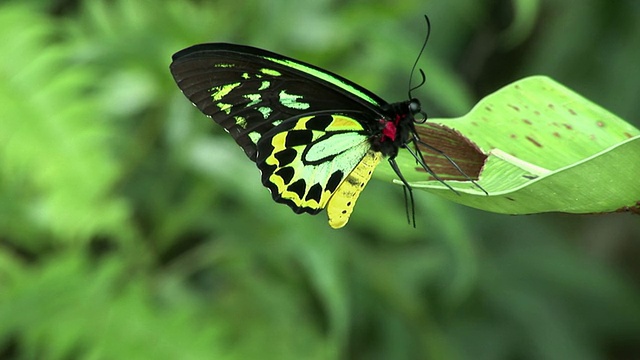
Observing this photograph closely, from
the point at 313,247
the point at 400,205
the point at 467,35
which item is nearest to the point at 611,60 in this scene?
the point at 467,35

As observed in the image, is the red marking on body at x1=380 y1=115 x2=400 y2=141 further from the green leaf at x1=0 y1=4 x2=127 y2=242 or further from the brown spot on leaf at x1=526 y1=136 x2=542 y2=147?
the green leaf at x1=0 y1=4 x2=127 y2=242

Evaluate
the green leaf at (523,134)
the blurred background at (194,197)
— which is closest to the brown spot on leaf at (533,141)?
the green leaf at (523,134)

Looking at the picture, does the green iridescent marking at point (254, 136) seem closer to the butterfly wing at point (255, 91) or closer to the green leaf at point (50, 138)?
the butterfly wing at point (255, 91)

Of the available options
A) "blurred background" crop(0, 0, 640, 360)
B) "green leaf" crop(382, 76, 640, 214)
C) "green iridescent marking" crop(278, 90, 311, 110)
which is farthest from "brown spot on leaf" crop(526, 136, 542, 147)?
"blurred background" crop(0, 0, 640, 360)

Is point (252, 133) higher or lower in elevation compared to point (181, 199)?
A: higher

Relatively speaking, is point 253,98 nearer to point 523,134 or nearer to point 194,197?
point 523,134

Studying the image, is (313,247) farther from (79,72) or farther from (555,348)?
(555,348)

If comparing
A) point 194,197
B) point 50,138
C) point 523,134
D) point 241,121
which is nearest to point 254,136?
point 241,121
